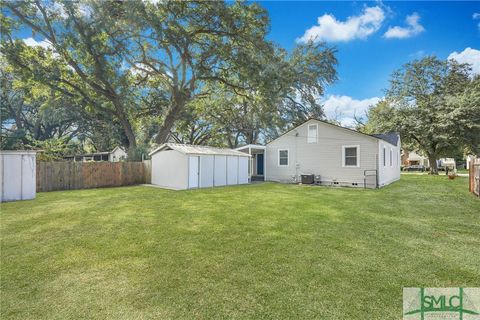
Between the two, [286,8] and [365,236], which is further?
[286,8]

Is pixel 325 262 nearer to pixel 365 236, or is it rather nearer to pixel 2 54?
pixel 365 236

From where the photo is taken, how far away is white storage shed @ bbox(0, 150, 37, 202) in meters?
8.54

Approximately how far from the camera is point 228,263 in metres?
3.44

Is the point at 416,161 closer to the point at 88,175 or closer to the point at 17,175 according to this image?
the point at 88,175

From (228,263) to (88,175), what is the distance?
1253cm

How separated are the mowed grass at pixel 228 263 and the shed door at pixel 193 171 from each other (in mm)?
6455

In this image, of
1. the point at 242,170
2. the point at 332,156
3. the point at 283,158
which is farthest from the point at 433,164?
the point at 242,170

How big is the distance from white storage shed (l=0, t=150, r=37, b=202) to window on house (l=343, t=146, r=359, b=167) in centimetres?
1424

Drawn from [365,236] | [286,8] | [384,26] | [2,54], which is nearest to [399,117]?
[384,26]

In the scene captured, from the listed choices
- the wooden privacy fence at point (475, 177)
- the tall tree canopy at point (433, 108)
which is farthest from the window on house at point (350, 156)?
the tall tree canopy at point (433, 108)

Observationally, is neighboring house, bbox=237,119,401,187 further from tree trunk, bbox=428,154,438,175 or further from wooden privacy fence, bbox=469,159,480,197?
tree trunk, bbox=428,154,438,175

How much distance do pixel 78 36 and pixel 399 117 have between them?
24.8 metres

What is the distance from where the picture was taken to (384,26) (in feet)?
41.1

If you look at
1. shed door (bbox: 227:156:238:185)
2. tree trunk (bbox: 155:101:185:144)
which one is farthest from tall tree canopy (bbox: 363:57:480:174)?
tree trunk (bbox: 155:101:185:144)
